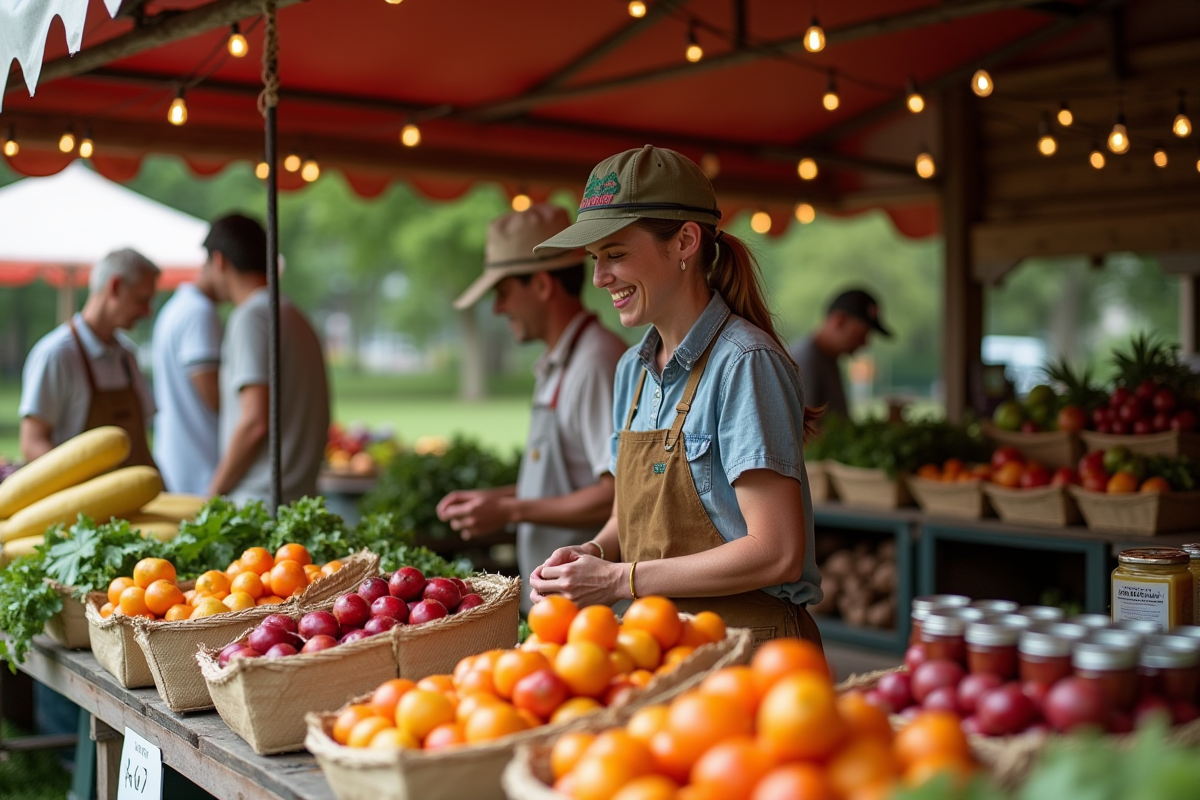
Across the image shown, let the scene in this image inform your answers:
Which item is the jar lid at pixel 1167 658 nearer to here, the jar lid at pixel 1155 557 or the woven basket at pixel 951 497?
the jar lid at pixel 1155 557

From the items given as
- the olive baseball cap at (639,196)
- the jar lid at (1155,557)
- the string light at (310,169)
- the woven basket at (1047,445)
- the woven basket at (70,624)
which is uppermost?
the string light at (310,169)

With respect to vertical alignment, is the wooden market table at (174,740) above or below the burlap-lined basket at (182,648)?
below

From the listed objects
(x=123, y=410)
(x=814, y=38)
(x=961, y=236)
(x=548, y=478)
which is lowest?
(x=548, y=478)

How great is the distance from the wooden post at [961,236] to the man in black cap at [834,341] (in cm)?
187

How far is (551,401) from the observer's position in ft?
11.5

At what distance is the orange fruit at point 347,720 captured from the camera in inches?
69.1

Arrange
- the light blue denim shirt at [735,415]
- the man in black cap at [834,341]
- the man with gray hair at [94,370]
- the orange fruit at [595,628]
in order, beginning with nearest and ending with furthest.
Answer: the orange fruit at [595,628], the light blue denim shirt at [735,415], the man with gray hair at [94,370], the man in black cap at [834,341]

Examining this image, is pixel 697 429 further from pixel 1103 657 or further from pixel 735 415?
pixel 1103 657

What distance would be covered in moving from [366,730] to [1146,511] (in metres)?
→ 3.62

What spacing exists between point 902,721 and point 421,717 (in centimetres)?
66

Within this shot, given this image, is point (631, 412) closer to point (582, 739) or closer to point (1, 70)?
point (582, 739)

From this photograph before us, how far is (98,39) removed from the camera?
Answer: 4457 mm

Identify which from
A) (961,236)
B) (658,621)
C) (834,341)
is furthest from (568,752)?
(961,236)

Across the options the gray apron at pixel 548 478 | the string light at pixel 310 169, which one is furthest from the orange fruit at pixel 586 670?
the string light at pixel 310 169
